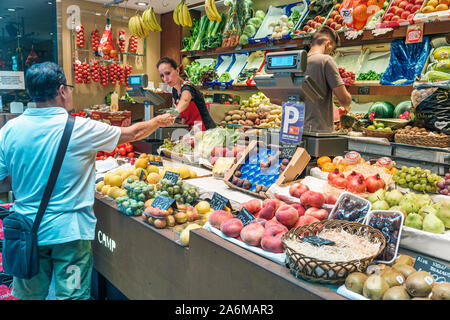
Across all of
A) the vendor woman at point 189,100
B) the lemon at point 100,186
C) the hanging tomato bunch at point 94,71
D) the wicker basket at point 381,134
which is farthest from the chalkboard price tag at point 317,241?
the hanging tomato bunch at point 94,71

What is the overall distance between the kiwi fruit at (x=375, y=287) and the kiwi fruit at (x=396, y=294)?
1 centimetres

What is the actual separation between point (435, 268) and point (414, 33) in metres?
→ 3.62

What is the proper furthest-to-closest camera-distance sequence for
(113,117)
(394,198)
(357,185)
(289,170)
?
1. (113,117)
2. (289,170)
3. (357,185)
4. (394,198)

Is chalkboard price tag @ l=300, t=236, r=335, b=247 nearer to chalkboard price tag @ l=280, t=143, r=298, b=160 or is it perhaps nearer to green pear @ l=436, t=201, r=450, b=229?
green pear @ l=436, t=201, r=450, b=229

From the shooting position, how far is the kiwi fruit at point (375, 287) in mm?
1168

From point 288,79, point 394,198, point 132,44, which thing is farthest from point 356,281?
point 132,44

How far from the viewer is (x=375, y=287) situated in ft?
3.86

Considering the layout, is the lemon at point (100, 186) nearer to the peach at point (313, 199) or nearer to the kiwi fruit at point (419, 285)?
the peach at point (313, 199)

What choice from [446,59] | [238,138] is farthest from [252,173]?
[446,59]

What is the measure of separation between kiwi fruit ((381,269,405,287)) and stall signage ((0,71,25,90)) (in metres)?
6.04

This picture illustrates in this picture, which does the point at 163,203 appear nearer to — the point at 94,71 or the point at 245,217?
the point at 245,217

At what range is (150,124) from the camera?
2.47m
